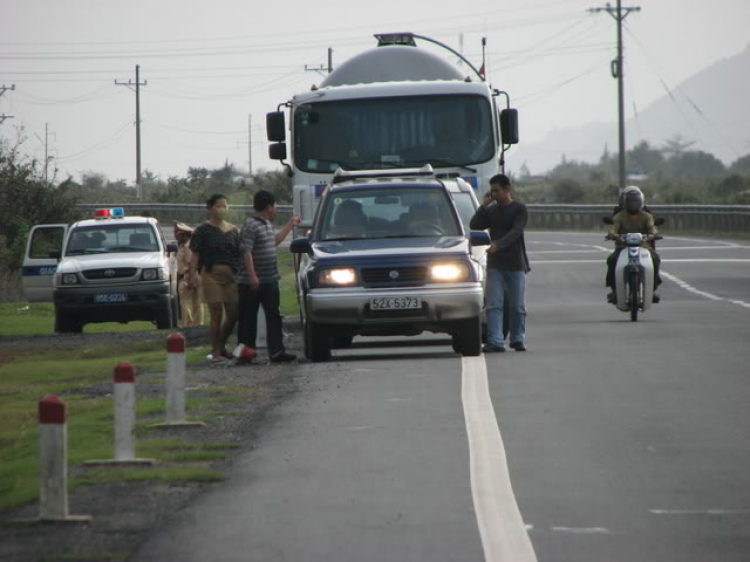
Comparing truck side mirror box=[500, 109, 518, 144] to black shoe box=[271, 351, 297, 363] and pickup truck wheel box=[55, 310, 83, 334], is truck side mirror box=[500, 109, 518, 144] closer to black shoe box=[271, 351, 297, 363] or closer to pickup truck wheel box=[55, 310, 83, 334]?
black shoe box=[271, 351, 297, 363]

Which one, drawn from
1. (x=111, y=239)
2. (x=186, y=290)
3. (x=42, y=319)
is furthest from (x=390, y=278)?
(x=42, y=319)

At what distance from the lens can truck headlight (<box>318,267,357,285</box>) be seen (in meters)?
16.5

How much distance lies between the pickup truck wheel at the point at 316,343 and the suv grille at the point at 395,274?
0.72 m

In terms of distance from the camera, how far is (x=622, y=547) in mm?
7367

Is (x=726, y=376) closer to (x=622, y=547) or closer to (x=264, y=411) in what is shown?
(x=264, y=411)

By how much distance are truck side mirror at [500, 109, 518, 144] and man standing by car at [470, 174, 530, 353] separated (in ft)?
15.4

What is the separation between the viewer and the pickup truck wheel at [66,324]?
26.0 meters

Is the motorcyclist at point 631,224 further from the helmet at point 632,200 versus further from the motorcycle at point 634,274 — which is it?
the motorcycle at point 634,274

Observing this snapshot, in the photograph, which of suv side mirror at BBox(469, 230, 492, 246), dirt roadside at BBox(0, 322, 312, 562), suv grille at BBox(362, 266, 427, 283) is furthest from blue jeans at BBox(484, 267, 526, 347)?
dirt roadside at BBox(0, 322, 312, 562)

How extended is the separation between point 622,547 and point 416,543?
36.3 inches

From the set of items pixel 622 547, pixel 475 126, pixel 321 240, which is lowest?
pixel 622 547

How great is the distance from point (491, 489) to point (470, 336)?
778 centimetres

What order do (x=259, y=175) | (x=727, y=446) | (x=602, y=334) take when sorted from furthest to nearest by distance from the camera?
(x=259, y=175), (x=602, y=334), (x=727, y=446)

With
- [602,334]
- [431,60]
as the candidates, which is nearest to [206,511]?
[602,334]
